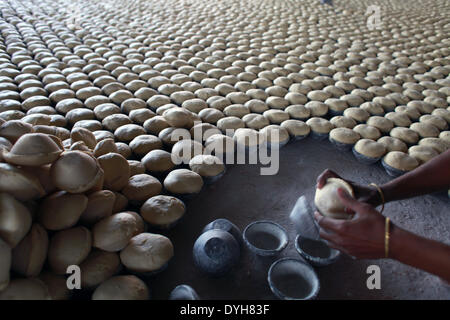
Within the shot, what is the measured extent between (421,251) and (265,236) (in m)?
0.53

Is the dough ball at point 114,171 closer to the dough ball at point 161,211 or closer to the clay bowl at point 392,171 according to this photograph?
the dough ball at point 161,211

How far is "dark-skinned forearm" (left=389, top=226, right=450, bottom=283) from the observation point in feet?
2.61

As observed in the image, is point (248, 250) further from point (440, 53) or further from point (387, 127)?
point (440, 53)

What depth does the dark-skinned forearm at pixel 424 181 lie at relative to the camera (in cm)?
104

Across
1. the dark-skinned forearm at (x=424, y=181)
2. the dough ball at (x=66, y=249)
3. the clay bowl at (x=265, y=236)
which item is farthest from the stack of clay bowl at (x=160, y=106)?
the dark-skinned forearm at (x=424, y=181)

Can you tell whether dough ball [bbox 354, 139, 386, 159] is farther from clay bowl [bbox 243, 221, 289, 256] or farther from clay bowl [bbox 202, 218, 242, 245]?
clay bowl [bbox 202, 218, 242, 245]

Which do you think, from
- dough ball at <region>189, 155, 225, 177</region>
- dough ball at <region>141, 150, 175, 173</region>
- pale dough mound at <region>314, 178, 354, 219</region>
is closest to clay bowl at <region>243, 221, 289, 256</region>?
pale dough mound at <region>314, 178, 354, 219</region>

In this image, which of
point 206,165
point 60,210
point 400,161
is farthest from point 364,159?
point 60,210

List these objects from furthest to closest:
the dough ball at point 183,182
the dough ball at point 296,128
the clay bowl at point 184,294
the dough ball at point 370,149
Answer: the dough ball at point 296,128
the dough ball at point 370,149
the dough ball at point 183,182
the clay bowl at point 184,294

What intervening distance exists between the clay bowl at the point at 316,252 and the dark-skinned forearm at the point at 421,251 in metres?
0.27

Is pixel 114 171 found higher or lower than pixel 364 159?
higher

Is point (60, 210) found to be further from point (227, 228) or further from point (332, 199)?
point (332, 199)

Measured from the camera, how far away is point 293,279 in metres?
1.05

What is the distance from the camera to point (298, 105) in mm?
1878
